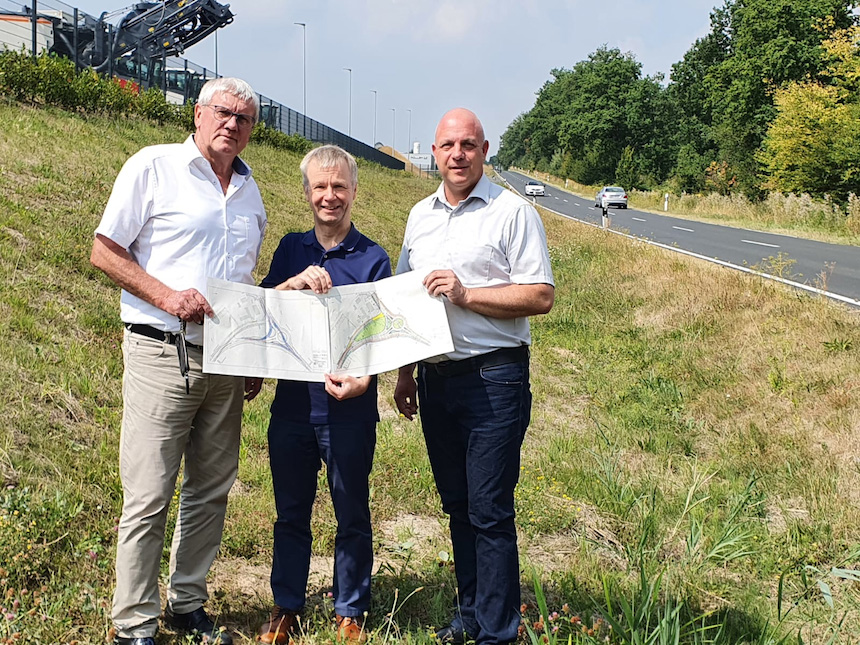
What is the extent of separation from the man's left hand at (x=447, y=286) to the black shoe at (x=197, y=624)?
1.66 metres

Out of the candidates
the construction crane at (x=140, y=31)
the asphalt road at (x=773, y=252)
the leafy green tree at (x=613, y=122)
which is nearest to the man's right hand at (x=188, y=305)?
the asphalt road at (x=773, y=252)

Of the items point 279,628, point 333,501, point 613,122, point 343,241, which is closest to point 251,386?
point 333,501

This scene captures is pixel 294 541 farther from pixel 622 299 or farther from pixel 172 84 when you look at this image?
pixel 172 84

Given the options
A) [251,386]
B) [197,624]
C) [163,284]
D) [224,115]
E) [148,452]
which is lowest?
[197,624]

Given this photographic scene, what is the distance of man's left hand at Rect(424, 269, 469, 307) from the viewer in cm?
285

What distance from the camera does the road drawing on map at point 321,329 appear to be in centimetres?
293

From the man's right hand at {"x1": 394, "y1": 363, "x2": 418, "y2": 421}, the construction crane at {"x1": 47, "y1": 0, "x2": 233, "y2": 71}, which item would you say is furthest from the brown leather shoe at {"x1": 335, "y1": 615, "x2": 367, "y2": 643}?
the construction crane at {"x1": 47, "y1": 0, "x2": 233, "y2": 71}

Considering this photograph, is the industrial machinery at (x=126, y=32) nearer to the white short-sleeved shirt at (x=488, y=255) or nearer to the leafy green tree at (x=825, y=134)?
the white short-sleeved shirt at (x=488, y=255)

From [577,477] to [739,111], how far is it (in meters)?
53.4

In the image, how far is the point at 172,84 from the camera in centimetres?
2741

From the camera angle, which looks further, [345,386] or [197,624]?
[197,624]

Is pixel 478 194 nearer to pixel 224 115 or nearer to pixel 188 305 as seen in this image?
pixel 224 115

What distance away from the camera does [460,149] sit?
9.72 ft

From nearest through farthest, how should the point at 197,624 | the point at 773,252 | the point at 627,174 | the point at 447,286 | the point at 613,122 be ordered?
1. the point at 447,286
2. the point at 197,624
3. the point at 773,252
4. the point at 627,174
5. the point at 613,122
